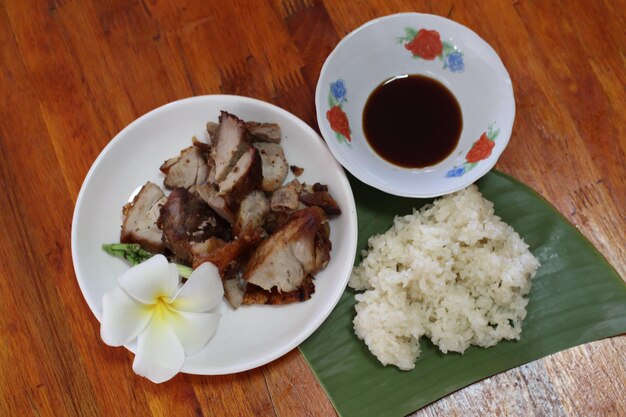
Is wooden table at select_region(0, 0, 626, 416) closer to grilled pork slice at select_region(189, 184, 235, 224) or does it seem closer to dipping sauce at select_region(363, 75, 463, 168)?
dipping sauce at select_region(363, 75, 463, 168)

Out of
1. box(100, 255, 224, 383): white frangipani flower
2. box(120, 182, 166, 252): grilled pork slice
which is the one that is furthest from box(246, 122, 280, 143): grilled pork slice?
box(100, 255, 224, 383): white frangipani flower

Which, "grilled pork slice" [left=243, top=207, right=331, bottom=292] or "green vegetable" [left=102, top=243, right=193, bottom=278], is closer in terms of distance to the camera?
"grilled pork slice" [left=243, top=207, right=331, bottom=292]

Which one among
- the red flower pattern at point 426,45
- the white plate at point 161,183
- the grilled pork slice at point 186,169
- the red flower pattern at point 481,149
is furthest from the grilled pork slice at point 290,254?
the red flower pattern at point 426,45

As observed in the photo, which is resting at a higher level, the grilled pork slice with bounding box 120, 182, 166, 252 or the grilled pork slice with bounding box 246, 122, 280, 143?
the grilled pork slice with bounding box 246, 122, 280, 143

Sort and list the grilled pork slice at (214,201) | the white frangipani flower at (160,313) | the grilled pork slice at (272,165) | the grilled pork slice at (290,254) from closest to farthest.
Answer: the white frangipani flower at (160,313) < the grilled pork slice at (290,254) < the grilled pork slice at (214,201) < the grilled pork slice at (272,165)

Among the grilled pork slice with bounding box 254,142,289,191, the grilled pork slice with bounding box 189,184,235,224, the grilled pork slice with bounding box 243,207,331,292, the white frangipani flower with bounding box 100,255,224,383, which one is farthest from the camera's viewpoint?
the grilled pork slice with bounding box 254,142,289,191

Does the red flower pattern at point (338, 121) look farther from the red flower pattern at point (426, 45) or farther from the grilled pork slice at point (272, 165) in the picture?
the red flower pattern at point (426, 45)

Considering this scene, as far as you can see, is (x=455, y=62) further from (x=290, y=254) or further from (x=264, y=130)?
(x=290, y=254)
